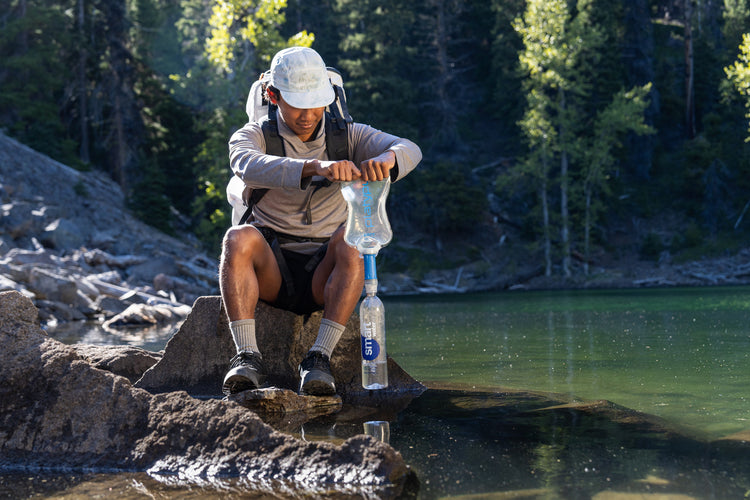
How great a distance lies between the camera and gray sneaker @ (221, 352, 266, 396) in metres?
3.46

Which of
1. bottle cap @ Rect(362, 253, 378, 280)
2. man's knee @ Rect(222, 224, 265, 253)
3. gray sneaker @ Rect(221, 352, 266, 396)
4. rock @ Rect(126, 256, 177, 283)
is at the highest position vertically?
man's knee @ Rect(222, 224, 265, 253)

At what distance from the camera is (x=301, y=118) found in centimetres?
392

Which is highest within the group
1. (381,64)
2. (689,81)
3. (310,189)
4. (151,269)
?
(381,64)

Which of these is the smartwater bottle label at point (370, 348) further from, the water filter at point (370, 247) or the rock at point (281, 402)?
the rock at point (281, 402)

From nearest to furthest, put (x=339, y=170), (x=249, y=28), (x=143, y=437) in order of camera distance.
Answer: (x=143, y=437) → (x=339, y=170) → (x=249, y=28)

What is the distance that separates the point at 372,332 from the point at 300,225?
84 centimetres

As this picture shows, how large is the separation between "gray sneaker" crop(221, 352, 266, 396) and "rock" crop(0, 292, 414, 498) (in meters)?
0.61

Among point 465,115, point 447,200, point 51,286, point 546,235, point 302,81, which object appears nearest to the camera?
point 302,81

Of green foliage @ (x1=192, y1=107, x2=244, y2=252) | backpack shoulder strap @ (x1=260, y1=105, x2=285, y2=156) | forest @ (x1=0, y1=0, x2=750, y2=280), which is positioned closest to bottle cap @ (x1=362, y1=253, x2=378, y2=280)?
backpack shoulder strap @ (x1=260, y1=105, x2=285, y2=156)

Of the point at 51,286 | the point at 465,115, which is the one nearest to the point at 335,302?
the point at 51,286

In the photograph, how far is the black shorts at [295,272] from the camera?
3996 mm

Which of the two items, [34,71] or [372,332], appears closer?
[372,332]

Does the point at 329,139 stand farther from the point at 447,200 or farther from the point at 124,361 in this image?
the point at 447,200

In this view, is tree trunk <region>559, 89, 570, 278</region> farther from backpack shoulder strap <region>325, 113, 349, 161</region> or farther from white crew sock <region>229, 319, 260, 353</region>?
white crew sock <region>229, 319, 260, 353</region>
